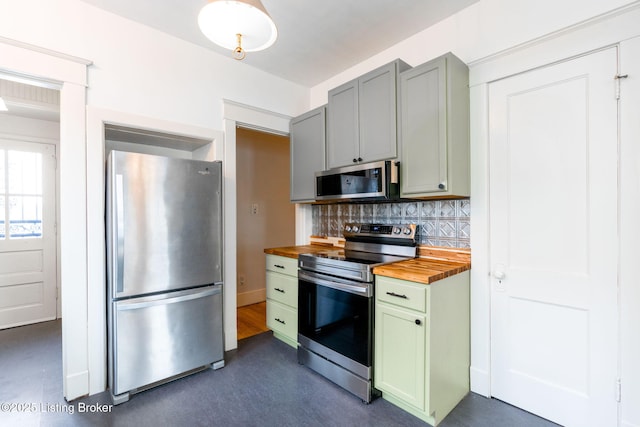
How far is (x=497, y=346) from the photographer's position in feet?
6.57

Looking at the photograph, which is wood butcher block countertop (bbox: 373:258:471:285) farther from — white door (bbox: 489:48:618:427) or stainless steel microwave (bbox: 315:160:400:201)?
stainless steel microwave (bbox: 315:160:400:201)

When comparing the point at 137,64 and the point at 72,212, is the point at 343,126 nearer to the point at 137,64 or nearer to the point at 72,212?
the point at 137,64

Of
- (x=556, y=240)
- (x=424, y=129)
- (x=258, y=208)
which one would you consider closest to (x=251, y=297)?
(x=258, y=208)

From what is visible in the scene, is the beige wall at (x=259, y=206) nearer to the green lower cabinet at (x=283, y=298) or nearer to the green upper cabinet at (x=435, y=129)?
the green lower cabinet at (x=283, y=298)

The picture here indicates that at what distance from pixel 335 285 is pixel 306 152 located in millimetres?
1400

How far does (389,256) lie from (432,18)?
72.4 inches

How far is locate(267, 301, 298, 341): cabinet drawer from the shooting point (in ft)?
8.86

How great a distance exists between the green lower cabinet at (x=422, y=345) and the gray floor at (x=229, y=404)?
13cm

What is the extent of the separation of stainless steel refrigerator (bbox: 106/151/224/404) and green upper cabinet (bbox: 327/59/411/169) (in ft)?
3.38

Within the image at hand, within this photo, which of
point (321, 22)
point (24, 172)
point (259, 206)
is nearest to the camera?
point (321, 22)

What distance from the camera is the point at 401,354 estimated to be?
182 centimetres

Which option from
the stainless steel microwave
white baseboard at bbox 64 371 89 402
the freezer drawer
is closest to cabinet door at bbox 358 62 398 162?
the stainless steel microwave

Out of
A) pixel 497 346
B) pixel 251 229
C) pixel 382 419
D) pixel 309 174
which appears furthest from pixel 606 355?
pixel 251 229

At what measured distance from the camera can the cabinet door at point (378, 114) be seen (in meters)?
2.18
